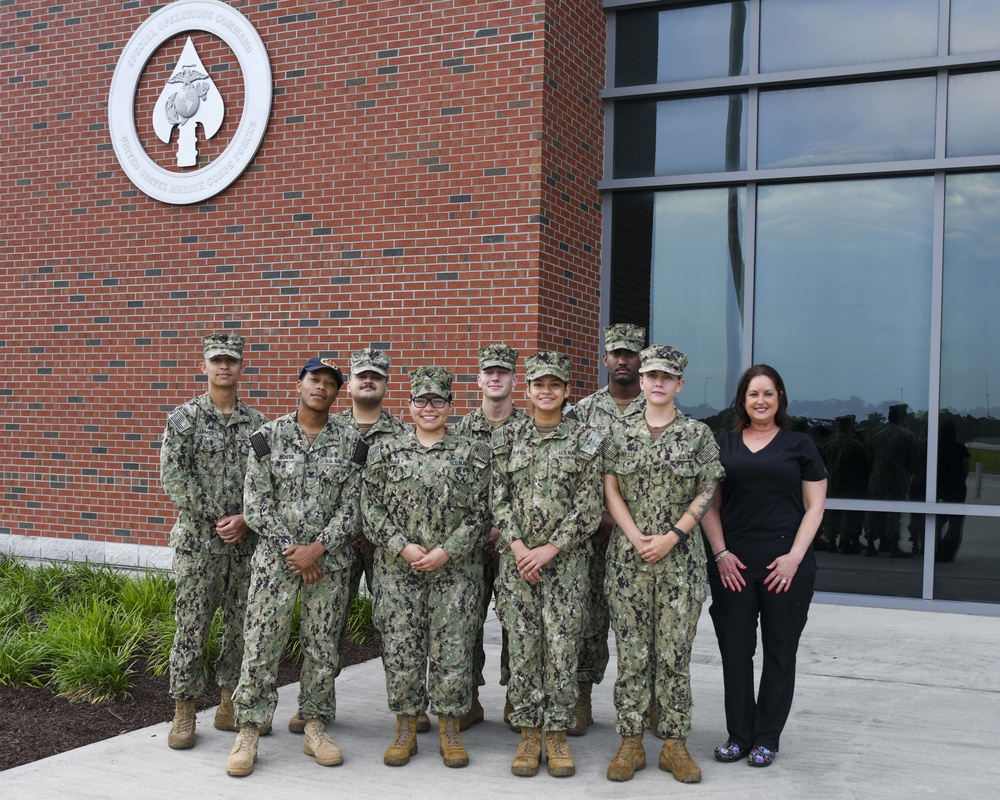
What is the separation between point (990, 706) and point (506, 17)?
5758 mm

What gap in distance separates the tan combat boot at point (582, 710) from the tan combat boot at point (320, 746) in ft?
3.85

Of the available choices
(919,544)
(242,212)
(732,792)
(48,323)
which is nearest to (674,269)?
(919,544)

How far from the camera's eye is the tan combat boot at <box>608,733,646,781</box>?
14.1 feet

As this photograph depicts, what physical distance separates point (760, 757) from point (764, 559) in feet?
2.91

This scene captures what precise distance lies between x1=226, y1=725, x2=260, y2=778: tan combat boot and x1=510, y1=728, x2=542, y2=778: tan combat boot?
1.14 meters

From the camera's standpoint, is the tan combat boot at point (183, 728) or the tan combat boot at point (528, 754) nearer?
the tan combat boot at point (528, 754)

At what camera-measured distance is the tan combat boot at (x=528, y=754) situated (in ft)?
14.3

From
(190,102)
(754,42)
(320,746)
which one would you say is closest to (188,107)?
(190,102)

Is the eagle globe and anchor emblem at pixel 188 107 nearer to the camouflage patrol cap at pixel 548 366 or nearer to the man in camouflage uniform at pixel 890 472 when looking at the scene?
the camouflage patrol cap at pixel 548 366

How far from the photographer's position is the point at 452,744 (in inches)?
177

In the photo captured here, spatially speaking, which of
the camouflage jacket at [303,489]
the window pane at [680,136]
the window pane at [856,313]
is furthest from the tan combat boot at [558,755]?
the window pane at [680,136]

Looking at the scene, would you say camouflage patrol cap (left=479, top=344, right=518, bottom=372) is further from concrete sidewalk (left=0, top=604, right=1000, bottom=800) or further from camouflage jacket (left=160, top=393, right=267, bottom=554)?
concrete sidewalk (left=0, top=604, right=1000, bottom=800)

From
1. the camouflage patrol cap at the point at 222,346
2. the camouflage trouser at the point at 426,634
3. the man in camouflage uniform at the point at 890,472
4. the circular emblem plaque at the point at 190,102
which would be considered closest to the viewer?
the camouflage trouser at the point at 426,634

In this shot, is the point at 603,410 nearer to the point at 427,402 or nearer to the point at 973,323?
the point at 427,402
